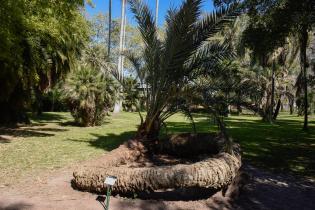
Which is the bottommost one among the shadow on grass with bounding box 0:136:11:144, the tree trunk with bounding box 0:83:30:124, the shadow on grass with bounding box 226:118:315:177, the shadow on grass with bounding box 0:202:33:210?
the shadow on grass with bounding box 0:202:33:210

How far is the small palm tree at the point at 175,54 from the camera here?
29.7 feet

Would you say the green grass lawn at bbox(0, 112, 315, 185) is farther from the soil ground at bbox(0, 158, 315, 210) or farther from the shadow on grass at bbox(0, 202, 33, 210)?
the shadow on grass at bbox(0, 202, 33, 210)

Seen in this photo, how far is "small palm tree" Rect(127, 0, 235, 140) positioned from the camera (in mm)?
9039

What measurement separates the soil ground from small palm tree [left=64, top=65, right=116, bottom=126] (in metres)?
10.2

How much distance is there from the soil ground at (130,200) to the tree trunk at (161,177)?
21cm

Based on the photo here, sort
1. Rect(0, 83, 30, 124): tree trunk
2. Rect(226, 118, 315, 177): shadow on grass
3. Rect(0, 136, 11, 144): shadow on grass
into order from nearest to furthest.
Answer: Rect(226, 118, 315, 177): shadow on grass → Rect(0, 136, 11, 144): shadow on grass → Rect(0, 83, 30, 124): tree trunk

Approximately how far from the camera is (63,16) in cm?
1337

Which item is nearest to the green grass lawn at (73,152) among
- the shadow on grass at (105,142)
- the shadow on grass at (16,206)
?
the shadow on grass at (105,142)

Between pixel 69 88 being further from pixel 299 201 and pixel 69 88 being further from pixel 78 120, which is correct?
pixel 299 201

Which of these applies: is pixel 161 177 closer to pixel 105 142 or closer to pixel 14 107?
pixel 105 142

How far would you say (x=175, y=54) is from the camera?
360 inches

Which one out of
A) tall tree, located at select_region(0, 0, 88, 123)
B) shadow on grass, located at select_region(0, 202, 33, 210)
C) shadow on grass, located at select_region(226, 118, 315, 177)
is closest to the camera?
shadow on grass, located at select_region(0, 202, 33, 210)

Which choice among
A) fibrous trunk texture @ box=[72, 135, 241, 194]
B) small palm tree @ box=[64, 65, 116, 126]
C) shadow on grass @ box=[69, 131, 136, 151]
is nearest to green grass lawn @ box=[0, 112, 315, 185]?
shadow on grass @ box=[69, 131, 136, 151]

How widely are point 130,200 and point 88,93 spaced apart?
12.7 meters
